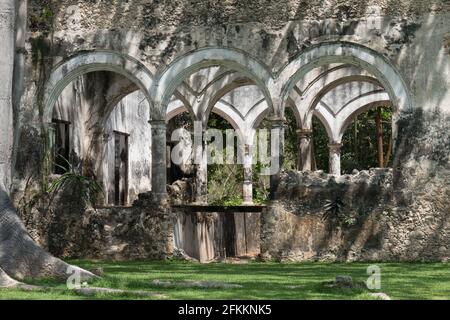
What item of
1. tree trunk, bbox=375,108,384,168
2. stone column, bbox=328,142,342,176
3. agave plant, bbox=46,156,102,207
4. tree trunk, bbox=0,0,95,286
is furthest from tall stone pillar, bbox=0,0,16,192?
tree trunk, bbox=375,108,384,168

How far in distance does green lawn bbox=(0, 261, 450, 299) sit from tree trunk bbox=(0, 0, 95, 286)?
12.1 inches

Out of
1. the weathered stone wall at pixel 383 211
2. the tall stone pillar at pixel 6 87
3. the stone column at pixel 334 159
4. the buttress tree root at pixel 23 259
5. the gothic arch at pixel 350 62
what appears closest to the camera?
the buttress tree root at pixel 23 259

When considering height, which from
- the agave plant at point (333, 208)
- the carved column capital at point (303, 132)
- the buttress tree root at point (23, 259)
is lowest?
the buttress tree root at point (23, 259)

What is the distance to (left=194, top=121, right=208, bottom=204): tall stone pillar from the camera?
20.1 m

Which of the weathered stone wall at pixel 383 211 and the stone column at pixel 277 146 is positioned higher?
the stone column at pixel 277 146

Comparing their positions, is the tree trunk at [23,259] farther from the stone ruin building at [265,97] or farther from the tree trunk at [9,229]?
the stone ruin building at [265,97]

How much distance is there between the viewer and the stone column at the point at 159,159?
54.0 ft

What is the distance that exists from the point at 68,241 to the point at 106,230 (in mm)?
727

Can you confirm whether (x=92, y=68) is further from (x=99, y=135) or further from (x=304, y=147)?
(x=304, y=147)

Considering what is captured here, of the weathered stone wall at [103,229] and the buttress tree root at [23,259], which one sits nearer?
the buttress tree root at [23,259]

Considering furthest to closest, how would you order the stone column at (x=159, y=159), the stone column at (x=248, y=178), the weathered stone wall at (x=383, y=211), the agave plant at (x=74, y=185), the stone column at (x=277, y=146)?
the stone column at (x=248, y=178) < the agave plant at (x=74, y=185) < the stone column at (x=159, y=159) < the stone column at (x=277, y=146) < the weathered stone wall at (x=383, y=211)

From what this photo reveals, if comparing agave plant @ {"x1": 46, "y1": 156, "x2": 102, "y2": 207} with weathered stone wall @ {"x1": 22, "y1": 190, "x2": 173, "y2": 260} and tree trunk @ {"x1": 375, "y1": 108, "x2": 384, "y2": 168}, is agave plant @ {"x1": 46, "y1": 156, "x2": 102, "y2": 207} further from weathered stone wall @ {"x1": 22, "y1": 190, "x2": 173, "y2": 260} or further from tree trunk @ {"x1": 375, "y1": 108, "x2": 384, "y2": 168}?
tree trunk @ {"x1": 375, "y1": 108, "x2": 384, "y2": 168}

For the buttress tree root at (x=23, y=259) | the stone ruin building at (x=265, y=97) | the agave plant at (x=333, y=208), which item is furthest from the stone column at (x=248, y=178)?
the buttress tree root at (x=23, y=259)

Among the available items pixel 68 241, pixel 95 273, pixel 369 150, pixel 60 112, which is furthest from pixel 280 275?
pixel 369 150
